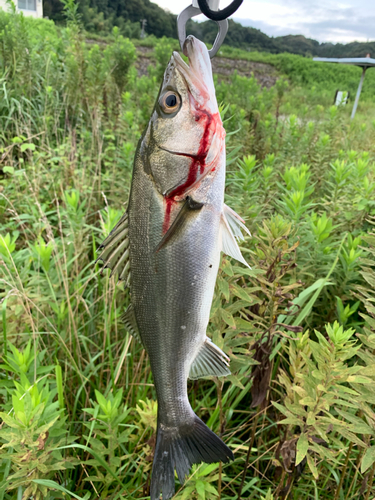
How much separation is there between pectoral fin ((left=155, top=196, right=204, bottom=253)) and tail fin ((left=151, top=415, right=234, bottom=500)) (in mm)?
599

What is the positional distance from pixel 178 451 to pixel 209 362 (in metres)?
0.30

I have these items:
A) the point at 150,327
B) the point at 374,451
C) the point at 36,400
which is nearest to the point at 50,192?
the point at 36,400

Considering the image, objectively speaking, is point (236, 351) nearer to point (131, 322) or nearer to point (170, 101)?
point (131, 322)

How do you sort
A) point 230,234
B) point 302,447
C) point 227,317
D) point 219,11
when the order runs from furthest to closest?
point 227,317 < point 302,447 < point 230,234 < point 219,11

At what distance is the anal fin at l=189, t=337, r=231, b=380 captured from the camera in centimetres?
112

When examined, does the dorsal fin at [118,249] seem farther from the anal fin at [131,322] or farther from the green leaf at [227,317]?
the green leaf at [227,317]

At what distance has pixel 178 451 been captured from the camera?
114 cm

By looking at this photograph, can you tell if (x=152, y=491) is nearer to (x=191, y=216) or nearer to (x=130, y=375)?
(x=191, y=216)

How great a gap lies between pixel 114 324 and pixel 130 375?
37 centimetres

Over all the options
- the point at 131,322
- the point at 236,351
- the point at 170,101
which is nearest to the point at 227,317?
the point at 236,351

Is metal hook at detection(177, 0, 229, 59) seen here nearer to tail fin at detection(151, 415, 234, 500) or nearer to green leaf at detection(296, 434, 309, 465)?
tail fin at detection(151, 415, 234, 500)

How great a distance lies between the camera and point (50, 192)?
12.2 ft

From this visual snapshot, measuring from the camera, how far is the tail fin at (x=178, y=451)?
1103 mm

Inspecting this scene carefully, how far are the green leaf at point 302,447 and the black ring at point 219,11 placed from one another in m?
1.40
